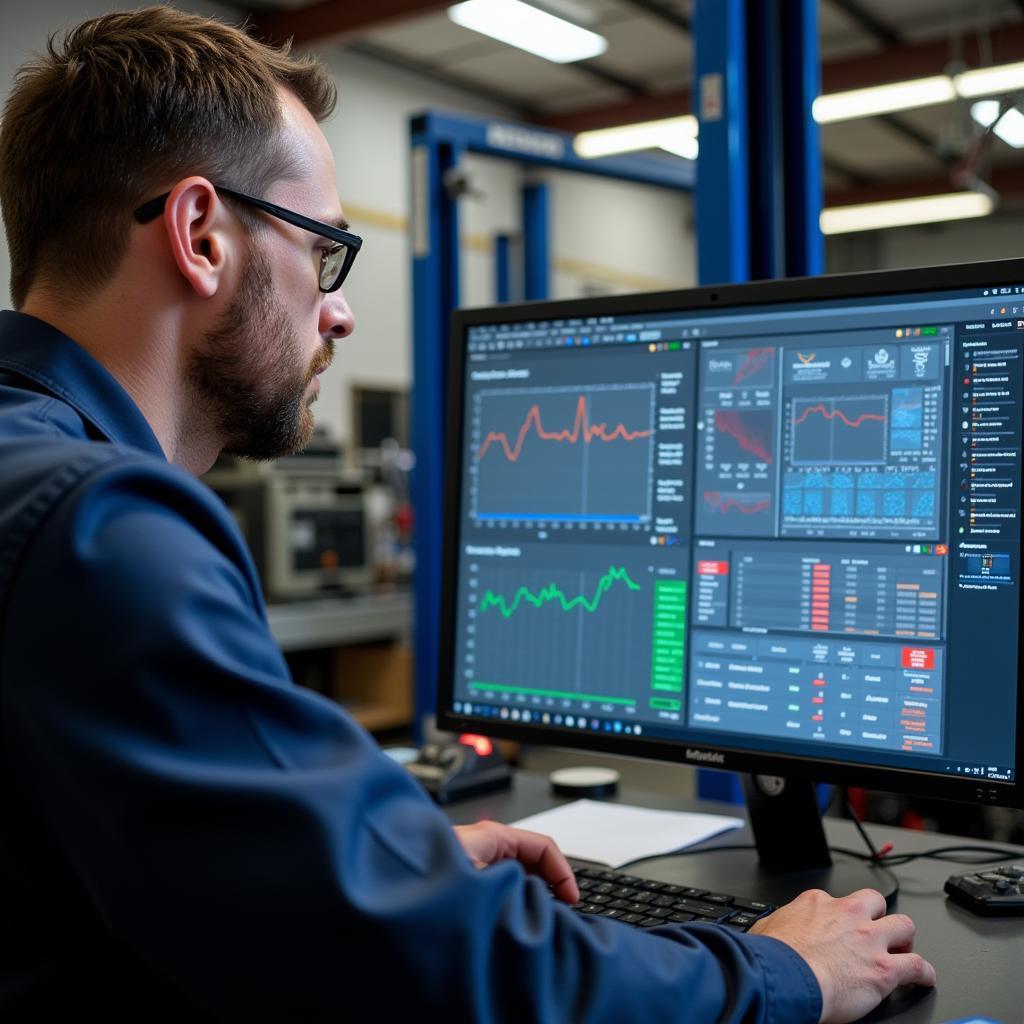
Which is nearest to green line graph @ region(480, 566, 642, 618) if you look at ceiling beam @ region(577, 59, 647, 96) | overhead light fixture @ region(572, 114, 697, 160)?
overhead light fixture @ region(572, 114, 697, 160)

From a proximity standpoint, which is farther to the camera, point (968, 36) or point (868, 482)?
point (968, 36)

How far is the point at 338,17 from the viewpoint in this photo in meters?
5.44

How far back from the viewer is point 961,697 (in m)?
0.90

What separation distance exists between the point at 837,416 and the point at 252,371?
0.49 metres

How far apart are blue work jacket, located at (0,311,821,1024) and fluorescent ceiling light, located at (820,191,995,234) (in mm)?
8308

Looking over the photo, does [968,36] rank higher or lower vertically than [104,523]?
higher

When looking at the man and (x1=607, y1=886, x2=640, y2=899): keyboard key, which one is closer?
the man

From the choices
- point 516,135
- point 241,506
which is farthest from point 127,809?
point 241,506

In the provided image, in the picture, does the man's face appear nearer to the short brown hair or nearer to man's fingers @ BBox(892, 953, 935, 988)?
the short brown hair

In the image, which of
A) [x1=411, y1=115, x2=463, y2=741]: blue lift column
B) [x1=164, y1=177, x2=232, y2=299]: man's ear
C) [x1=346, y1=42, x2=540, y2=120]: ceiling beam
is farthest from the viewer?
[x1=346, y1=42, x2=540, y2=120]: ceiling beam

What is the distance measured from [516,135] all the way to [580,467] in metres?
2.17

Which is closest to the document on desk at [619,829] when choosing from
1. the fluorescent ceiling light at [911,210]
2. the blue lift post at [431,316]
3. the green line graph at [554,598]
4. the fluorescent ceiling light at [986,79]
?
the green line graph at [554,598]

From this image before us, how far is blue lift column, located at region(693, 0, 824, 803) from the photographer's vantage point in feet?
4.90

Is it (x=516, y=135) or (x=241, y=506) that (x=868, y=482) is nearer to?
(x=516, y=135)
